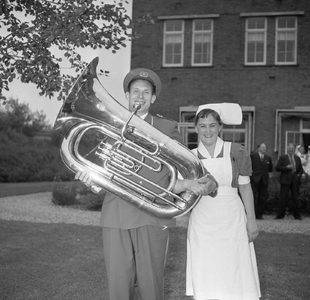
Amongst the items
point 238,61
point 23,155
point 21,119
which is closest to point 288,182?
point 238,61

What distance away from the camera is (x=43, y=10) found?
6023mm

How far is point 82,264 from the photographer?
20.9 feet

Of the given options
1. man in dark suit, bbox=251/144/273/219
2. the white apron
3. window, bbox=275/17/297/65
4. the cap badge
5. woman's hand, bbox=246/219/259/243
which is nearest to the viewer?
the cap badge

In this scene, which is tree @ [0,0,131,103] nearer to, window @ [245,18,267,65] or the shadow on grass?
the shadow on grass

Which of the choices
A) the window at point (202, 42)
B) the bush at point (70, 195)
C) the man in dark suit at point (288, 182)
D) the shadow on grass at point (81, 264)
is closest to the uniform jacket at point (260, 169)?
the man in dark suit at point (288, 182)

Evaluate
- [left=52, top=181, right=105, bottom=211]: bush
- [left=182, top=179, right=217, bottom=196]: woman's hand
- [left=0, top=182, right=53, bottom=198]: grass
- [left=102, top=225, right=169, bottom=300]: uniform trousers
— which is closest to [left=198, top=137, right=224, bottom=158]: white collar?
[left=182, top=179, right=217, bottom=196]: woman's hand

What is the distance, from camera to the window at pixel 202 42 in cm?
1750

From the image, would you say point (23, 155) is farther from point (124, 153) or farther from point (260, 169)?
point (124, 153)

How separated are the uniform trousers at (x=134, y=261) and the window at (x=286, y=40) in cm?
1518

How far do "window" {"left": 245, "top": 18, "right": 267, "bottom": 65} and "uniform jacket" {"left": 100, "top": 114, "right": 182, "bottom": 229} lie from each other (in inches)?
576

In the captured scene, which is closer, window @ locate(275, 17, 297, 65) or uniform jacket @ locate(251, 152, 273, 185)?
uniform jacket @ locate(251, 152, 273, 185)

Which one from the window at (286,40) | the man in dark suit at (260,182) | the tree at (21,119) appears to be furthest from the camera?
the tree at (21,119)

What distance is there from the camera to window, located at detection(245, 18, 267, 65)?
17109 mm

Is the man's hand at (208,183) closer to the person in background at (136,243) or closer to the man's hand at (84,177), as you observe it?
the person in background at (136,243)
